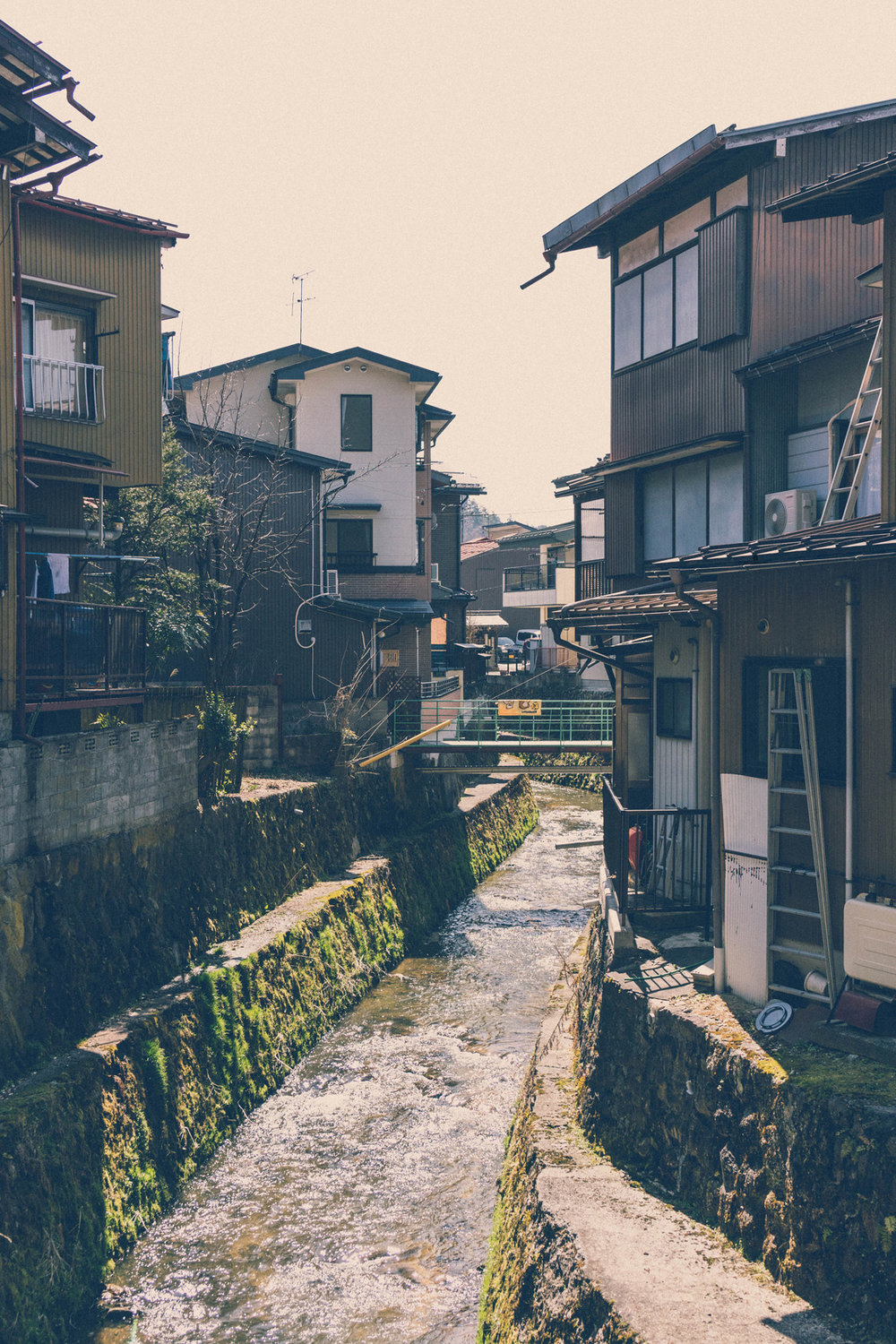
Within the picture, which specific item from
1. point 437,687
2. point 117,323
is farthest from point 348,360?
point 117,323

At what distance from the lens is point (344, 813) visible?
969 inches

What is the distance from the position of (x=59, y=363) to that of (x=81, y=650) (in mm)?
5438

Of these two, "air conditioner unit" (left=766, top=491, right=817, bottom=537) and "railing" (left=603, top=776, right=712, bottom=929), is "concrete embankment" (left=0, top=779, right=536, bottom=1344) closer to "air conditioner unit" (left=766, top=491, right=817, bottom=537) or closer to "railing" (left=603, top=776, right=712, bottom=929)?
"railing" (left=603, top=776, right=712, bottom=929)

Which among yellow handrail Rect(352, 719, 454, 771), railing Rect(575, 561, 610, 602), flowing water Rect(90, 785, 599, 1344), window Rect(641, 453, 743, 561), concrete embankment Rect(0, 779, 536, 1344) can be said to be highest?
window Rect(641, 453, 743, 561)

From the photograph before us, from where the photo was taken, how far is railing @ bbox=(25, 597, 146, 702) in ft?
50.3

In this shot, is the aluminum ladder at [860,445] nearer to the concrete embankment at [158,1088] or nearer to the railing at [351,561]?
the concrete embankment at [158,1088]

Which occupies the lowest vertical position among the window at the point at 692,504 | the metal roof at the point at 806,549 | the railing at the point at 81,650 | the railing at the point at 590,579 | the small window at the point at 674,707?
the small window at the point at 674,707

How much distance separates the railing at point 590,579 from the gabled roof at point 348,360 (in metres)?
14.3

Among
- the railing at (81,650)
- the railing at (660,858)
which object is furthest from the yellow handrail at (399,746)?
the railing at (660,858)

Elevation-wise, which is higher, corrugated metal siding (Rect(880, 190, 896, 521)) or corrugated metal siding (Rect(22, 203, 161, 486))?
corrugated metal siding (Rect(22, 203, 161, 486))

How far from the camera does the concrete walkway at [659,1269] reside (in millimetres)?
7430

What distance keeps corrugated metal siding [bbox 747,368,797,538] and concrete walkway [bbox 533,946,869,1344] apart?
10.1 meters

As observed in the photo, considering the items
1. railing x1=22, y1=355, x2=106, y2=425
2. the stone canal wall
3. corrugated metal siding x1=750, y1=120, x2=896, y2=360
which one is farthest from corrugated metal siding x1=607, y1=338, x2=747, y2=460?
the stone canal wall

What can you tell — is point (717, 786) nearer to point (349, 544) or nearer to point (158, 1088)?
point (158, 1088)
